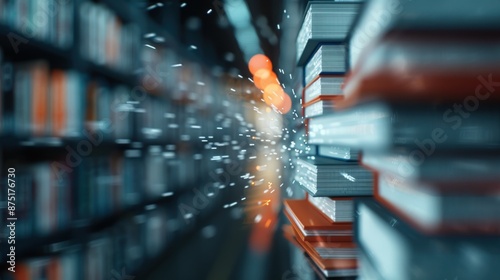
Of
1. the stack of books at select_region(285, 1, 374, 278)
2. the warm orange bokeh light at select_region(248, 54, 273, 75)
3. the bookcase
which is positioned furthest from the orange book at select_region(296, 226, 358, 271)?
the warm orange bokeh light at select_region(248, 54, 273, 75)

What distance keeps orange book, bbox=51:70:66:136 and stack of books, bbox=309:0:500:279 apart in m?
1.03

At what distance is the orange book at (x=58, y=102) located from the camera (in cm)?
107

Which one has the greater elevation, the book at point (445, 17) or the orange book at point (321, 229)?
the book at point (445, 17)

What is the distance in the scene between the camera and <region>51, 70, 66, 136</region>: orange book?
3.50 feet

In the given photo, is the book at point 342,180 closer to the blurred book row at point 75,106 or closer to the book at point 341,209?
the book at point 341,209

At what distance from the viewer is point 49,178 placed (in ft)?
3.43

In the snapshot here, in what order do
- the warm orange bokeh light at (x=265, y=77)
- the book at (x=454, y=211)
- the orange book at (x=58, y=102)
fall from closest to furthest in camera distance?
the book at (x=454, y=211), the orange book at (x=58, y=102), the warm orange bokeh light at (x=265, y=77)

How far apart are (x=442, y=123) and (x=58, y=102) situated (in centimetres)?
109

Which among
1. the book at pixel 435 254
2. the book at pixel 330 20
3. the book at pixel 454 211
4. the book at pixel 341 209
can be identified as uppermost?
the book at pixel 330 20

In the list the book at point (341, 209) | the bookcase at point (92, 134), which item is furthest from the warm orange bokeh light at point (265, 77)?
the book at point (341, 209)

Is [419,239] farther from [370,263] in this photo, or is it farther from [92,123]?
[92,123]

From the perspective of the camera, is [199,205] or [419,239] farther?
[199,205]

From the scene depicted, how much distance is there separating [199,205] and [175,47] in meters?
1.13

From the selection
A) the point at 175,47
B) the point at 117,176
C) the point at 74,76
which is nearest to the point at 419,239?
the point at 74,76
